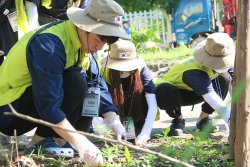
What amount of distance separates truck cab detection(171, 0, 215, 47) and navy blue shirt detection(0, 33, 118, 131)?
539 inches

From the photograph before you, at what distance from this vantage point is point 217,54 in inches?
140

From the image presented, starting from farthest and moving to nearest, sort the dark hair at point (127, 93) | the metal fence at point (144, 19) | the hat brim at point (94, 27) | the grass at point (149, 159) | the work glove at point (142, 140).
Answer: the metal fence at point (144, 19) → the dark hair at point (127, 93) → the work glove at point (142, 140) → the grass at point (149, 159) → the hat brim at point (94, 27)

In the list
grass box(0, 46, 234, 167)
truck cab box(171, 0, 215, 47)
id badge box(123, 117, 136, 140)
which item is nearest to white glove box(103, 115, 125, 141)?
grass box(0, 46, 234, 167)

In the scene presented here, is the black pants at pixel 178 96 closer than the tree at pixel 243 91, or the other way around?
the tree at pixel 243 91

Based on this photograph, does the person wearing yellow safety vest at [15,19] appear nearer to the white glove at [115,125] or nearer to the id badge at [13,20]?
the id badge at [13,20]

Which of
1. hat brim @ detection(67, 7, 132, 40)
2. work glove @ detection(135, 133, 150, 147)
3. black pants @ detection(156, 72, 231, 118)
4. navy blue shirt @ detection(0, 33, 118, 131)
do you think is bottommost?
work glove @ detection(135, 133, 150, 147)

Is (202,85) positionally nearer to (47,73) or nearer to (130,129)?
(130,129)

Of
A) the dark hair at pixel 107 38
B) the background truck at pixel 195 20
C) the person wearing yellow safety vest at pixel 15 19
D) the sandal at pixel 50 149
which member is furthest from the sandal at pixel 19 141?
the background truck at pixel 195 20

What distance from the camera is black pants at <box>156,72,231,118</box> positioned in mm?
3701

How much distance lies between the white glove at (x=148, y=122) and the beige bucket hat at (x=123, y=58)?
0.25 m

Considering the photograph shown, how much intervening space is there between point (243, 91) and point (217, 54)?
4.09ft

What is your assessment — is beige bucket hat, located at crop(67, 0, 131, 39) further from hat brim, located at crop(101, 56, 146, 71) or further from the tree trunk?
hat brim, located at crop(101, 56, 146, 71)


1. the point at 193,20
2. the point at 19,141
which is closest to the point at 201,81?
the point at 19,141

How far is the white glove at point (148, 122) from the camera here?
332 cm
